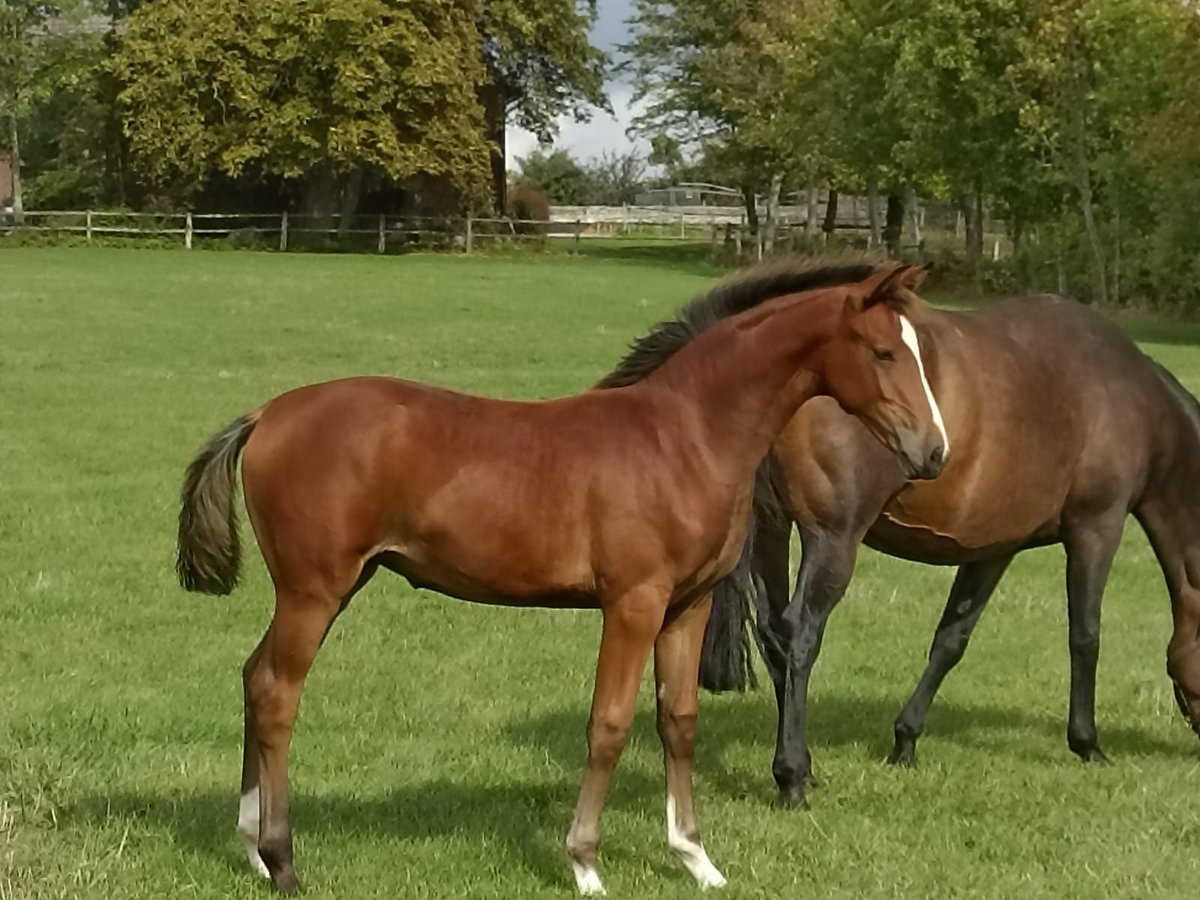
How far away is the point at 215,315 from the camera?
26.2 metres

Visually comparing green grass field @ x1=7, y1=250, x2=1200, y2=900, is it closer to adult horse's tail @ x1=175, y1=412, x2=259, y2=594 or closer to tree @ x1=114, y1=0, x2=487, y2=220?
adult horse's tail @ x1=175, y1=412, x2=259, y2=594

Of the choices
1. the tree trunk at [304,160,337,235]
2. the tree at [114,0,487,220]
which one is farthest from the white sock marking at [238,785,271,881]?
the tree trunk at [304,160,337,235]

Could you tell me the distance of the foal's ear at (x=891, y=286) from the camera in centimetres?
489

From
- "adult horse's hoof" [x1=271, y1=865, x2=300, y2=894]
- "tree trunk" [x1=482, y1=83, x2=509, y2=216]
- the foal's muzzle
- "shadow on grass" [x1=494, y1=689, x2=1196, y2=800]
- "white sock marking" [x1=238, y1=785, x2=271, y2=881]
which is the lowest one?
"shadow on grass" [x1=494, y1=689, x2=1196, y2=800]

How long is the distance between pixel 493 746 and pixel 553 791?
0.55 metres

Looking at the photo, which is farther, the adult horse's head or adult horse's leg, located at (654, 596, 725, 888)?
adult horse's leg, located at (654, 596, 725, 888)

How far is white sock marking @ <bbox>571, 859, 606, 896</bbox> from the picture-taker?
16.6 ft

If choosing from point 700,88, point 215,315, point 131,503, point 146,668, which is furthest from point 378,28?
point 146,668

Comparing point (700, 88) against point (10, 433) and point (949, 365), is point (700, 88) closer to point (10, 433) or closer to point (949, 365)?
point (10, 433)

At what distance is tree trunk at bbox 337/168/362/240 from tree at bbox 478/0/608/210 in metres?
4.80

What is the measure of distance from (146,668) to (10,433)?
25.0 ft

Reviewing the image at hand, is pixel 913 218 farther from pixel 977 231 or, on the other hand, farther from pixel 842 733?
pixel 842 733

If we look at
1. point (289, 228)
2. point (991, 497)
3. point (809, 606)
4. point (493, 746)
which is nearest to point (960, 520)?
point (991, 497)

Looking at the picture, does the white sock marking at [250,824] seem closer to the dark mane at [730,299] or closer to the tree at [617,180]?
the dark mane at [730,299]
